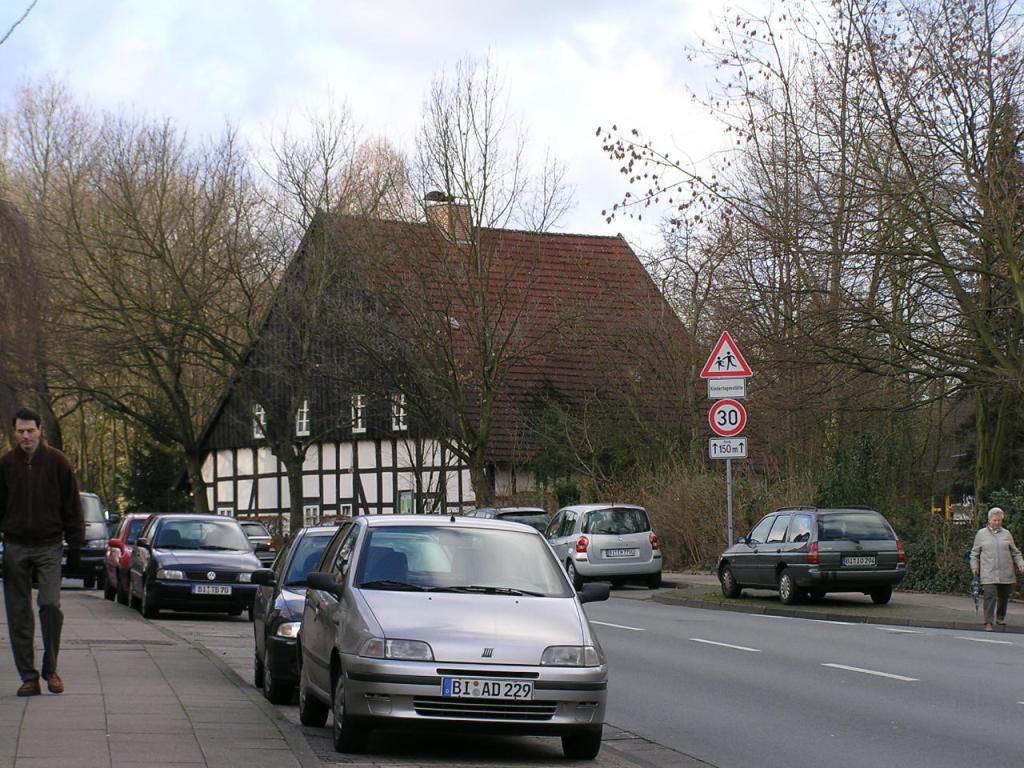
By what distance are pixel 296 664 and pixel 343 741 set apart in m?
2.50

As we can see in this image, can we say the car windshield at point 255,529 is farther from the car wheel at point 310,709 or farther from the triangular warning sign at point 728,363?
the car wheel at point 310,709

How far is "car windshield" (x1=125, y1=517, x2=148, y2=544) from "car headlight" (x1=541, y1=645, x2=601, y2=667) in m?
21.4

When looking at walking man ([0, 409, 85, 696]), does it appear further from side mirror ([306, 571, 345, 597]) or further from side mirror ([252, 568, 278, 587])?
side mirror ([252, 568, 278, 587])

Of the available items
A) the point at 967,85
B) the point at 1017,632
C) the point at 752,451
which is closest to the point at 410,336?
the point at 752,451

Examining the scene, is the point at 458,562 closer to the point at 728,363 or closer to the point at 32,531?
the point at 32,531

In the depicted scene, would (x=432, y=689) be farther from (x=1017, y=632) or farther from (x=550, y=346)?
(x=550, y=346)

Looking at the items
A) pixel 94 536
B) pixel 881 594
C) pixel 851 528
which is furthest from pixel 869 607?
pixel 94 536

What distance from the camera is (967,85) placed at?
27.4 metres

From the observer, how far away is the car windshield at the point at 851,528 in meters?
25.5

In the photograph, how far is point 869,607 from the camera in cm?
2555

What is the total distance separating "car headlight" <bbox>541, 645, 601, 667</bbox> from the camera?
31.3ft

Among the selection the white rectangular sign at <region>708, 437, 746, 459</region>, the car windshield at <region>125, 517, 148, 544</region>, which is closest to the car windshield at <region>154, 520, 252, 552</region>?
the car windshield at <region>125, 517, 148, 544</region>

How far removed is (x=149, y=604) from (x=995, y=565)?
39.5 ft

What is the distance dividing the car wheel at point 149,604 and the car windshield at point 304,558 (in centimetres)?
1000
